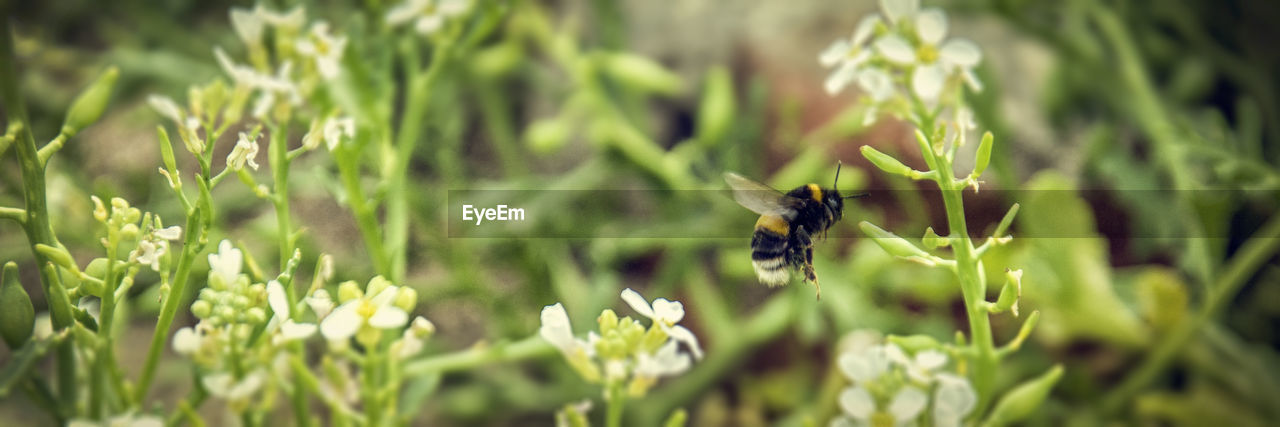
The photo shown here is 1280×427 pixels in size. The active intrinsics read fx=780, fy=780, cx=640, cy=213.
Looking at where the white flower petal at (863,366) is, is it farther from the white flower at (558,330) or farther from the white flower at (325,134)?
the white flower at (325,134)

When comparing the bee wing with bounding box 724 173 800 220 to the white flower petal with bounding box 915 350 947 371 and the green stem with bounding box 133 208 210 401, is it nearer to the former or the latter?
the white flower petal with bounding box 915 350 947 371

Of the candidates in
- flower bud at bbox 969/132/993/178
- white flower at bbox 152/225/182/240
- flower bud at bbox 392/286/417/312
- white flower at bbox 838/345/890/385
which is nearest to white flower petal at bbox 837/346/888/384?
white flower at bbox 838/345/890/385

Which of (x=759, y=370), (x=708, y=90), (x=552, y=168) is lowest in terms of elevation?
(x=759, y=370)

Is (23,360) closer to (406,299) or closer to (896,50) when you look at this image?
(406,299)

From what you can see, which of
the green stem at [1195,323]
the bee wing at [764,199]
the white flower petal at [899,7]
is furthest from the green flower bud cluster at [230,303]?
the green stem at [1195,323]

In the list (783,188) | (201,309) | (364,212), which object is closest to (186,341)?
(201,309)

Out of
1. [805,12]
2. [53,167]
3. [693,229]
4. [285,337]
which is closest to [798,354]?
[693,229]

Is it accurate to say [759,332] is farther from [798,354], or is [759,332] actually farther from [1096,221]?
[1096,221]
